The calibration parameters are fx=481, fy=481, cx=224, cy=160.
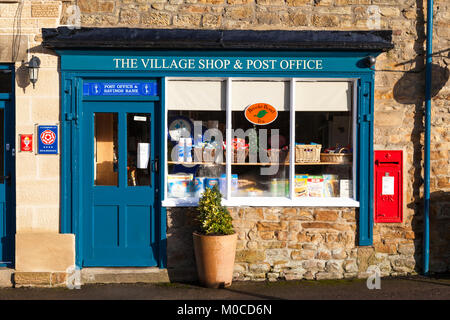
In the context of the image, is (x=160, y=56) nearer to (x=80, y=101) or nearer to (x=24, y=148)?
(x=80, y=101)

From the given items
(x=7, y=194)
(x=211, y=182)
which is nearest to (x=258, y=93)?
(x=211, y=182)

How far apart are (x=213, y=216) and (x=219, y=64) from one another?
2021 millimetres

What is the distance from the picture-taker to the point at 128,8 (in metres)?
6.46

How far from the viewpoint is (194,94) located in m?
6.56

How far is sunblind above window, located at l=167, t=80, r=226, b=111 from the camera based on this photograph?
654 cm

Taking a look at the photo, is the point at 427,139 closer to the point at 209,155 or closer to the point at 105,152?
the point at 209,155

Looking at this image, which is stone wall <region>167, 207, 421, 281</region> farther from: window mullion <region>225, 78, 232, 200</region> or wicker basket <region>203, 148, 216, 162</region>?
wicker basket <region>203, 148, 216, 162</region>

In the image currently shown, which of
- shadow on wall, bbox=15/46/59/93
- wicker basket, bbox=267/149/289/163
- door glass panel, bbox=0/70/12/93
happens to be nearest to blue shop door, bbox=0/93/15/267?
door glass panel, bbox=0/70/12/93

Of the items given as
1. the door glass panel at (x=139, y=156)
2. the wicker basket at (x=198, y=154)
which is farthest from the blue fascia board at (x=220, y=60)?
the wicker basket at (x=198, y=154)

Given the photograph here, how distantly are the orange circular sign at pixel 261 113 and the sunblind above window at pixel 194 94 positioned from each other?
1.31ft

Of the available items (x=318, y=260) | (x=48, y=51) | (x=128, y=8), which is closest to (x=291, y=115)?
(x=318, y=260)

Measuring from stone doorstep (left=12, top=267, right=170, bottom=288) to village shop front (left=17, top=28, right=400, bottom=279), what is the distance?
0.38 ft

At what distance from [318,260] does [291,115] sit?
1994mm

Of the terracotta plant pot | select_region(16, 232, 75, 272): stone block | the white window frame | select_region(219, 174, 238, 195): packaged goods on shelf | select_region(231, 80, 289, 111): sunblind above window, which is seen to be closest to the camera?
the terracotta plant pot
